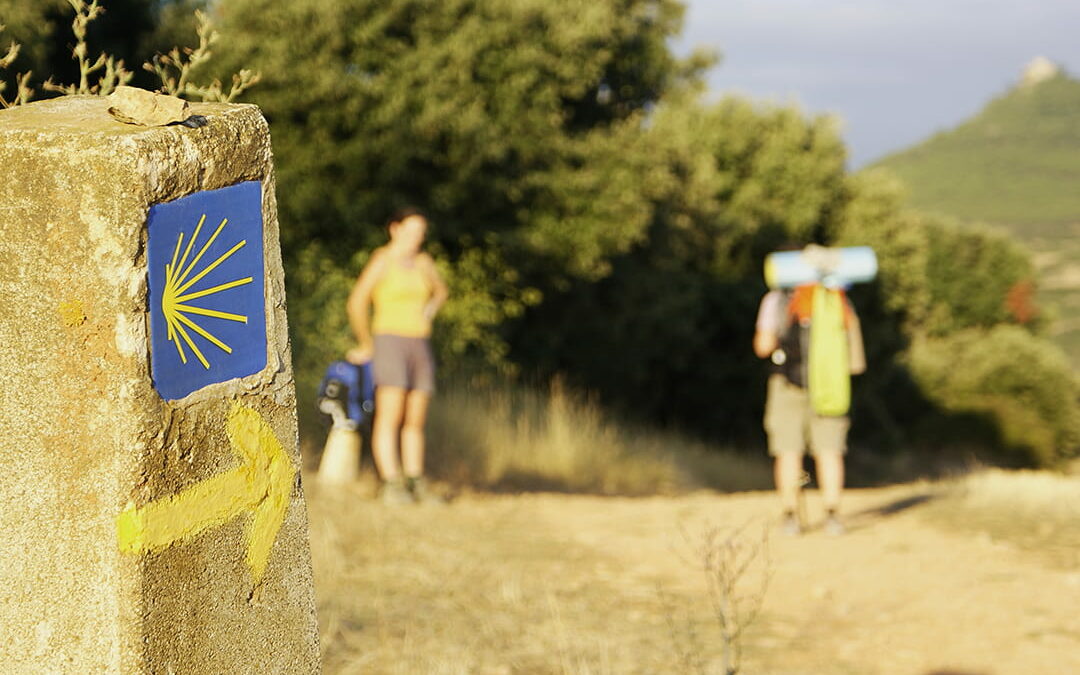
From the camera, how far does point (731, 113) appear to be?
26891 mm

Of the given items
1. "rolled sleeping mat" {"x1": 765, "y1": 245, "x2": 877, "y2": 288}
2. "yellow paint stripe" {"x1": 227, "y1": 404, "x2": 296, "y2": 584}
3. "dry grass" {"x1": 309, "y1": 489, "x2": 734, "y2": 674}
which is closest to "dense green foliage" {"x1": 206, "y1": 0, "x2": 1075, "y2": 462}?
"dry grass" {"x1": 309, "y1": 489, "x2": 734, "y2": 674}

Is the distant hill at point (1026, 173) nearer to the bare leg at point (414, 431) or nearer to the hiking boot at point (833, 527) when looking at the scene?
the hiking boot at point (833, 527)

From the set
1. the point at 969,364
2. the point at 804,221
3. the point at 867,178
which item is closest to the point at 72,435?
the point at 804,221

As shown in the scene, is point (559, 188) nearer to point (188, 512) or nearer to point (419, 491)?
point (419, 491)

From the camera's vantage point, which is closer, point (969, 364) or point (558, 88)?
point (558, 88)

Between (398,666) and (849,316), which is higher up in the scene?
(849,316)

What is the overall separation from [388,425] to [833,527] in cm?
293

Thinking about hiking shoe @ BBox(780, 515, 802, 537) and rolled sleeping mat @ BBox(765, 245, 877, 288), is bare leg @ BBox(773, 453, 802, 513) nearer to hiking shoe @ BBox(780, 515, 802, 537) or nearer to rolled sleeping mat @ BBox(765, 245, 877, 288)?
hiking shoe @ BBox(780, 515, 802, 537)

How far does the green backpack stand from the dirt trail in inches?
35.0

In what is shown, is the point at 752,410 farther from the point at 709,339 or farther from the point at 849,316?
the point at 849,316

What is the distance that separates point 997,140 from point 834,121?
8938 centimetres

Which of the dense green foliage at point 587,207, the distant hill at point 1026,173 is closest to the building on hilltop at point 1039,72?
the distant hill at point 1026,173

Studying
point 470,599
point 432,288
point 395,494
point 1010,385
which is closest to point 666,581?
point 470,599

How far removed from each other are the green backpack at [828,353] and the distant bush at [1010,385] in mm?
22667
